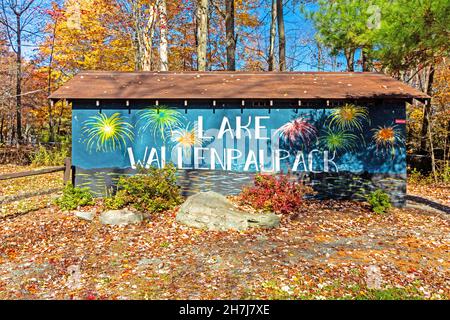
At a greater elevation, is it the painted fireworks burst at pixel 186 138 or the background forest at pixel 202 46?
the background forest at pixel 202 46

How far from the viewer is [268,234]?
722 cm

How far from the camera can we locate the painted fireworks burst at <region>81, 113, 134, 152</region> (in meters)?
9.91

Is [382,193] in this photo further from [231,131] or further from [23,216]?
[23,216]

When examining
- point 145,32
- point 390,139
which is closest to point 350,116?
point 390,139

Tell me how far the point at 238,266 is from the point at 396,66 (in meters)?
8.41

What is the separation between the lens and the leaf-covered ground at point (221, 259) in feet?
15.3

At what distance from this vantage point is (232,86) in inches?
413

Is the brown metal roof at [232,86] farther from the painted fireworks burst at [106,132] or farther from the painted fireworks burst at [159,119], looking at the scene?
the painted fireworks burst at [106,132]

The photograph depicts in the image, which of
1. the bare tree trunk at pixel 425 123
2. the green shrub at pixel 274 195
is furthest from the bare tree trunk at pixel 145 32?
the bare tree trunk at pixel 425 123

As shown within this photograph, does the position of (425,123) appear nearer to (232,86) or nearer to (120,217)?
(232,86)

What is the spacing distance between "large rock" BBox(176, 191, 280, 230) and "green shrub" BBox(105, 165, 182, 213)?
855 mm

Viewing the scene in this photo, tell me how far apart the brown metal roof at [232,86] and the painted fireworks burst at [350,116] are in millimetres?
452

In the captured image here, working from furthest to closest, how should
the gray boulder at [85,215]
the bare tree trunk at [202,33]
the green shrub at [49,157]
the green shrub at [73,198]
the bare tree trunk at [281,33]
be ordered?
the bare tree trunk at [281,33], the green shrub at [49,157], the bare tree trunk at [202,33], the green shrub at [73,198], the gray boulder at [85,215]

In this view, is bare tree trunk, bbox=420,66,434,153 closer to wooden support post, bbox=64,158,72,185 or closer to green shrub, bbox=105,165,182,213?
green shrub, bbox=105,165,182,213
